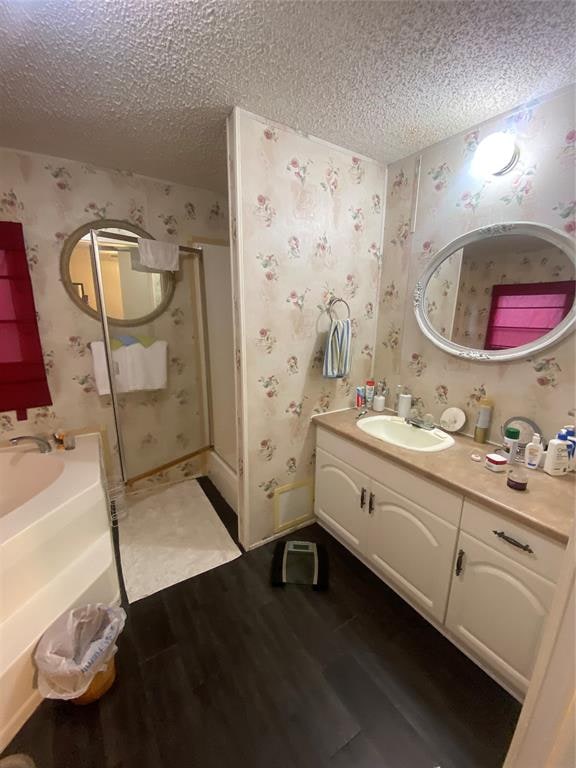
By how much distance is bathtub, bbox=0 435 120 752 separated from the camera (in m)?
1.03

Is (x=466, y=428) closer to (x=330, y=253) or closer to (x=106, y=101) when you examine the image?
(x=330, y=253)

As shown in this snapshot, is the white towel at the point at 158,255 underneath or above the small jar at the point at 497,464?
above

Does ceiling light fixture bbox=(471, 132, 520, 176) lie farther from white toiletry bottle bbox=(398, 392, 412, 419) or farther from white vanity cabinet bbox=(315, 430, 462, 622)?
white vanity cabinet bbox=(315, 430, 462, 622)

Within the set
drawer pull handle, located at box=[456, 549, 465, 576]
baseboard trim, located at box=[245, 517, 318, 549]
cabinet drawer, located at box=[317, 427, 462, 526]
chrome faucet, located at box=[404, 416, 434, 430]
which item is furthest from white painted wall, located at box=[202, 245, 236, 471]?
drawer pull handle, located at box=[456, 549, 465, 576]

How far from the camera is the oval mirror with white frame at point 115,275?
1.84 m

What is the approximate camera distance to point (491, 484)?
116cm

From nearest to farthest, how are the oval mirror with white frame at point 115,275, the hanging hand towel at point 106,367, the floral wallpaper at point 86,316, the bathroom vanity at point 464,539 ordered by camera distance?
the bathroom vanity at point 464,539
the floral wallpaper at point 86,316
the oval mirror with white frame at point 115,275
the hanging hand towel at point 106,367

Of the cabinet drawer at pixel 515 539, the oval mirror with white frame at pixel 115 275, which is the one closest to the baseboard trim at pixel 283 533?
the cabinet drawer at pixel 515 539

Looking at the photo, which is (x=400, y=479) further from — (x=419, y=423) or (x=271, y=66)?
(x=271, y=66)

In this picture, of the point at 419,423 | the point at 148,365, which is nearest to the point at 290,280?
the point at 419,423

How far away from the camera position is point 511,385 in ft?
4.69

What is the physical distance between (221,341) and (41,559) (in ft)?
4.95

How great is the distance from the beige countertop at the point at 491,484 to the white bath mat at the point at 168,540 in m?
1.12

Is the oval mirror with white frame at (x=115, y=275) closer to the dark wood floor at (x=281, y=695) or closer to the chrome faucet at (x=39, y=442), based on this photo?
the chrome faucet at (x=39, y=442)
